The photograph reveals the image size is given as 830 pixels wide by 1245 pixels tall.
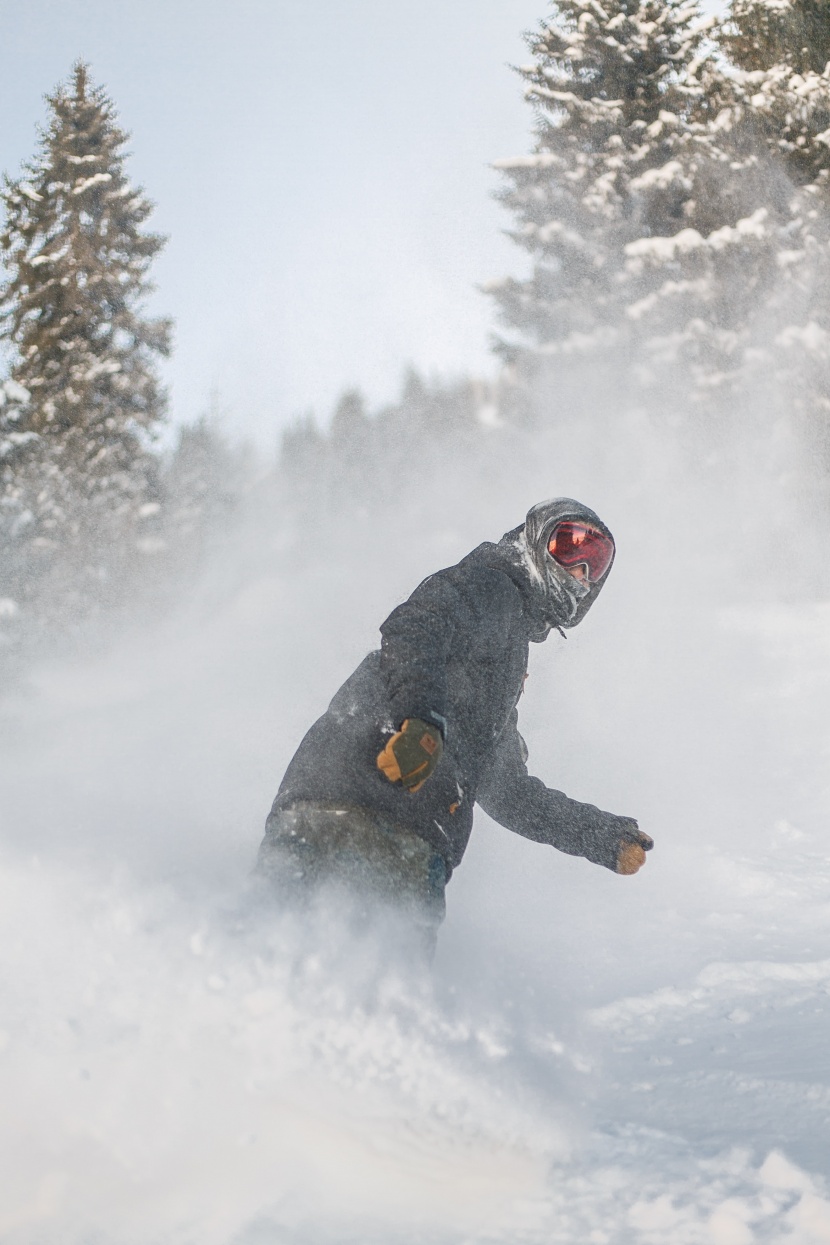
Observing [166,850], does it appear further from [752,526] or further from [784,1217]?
[752,526]

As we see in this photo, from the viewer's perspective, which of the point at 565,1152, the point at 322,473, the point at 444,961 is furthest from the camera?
the point at 322,473

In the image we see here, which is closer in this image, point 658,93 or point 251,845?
point 251,845

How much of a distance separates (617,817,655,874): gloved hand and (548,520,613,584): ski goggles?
31.5 inches

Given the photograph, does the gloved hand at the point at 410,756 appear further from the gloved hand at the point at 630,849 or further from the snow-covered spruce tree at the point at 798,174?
the snow-covered spruce tree at the point at 798,174

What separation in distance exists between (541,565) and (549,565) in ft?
0.08

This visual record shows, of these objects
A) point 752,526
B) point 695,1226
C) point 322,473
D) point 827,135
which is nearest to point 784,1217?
point 695,1226

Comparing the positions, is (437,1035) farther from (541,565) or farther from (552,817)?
(541,565)

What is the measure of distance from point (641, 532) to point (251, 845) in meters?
11.1

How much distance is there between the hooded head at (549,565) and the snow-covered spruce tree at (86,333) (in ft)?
46.7

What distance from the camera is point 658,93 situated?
52.1ft

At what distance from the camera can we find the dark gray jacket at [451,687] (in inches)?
108

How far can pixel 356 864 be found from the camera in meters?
2.69

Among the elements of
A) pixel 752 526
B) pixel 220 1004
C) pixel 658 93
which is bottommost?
pixel 220 1004

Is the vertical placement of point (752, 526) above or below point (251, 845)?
above
